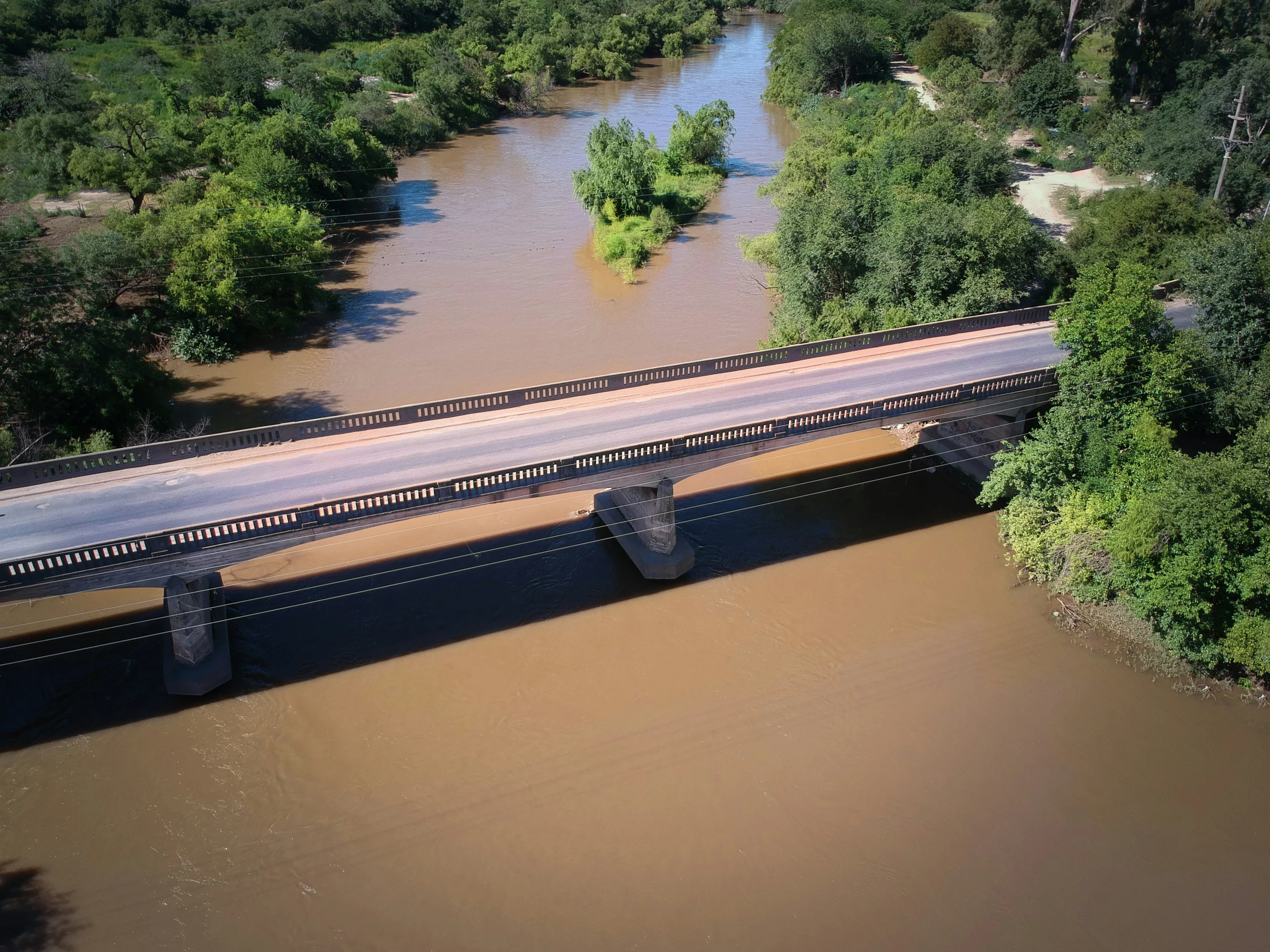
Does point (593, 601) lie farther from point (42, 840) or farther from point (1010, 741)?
point (42, 840)

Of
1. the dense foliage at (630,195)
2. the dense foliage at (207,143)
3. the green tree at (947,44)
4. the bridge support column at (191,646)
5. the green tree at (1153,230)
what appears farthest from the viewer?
the green tree at (947,44)

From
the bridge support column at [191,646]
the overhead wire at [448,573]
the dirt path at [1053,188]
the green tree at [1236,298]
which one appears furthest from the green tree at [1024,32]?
the bridge support column at [191,646]

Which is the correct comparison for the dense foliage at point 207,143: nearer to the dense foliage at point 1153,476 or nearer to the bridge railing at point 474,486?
the bridge railing at point 474,486

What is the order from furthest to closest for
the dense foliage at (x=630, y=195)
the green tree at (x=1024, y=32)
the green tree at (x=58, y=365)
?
the green tree at (x=1024, y=32), the dense foliage at (x=630, y=195), the green tree at (x=58, y=365)

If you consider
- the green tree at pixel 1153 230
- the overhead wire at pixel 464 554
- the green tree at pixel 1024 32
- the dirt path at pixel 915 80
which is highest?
the green tree at pixel 1024 32

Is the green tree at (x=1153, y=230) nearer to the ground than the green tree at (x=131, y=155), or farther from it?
nearer to the ground

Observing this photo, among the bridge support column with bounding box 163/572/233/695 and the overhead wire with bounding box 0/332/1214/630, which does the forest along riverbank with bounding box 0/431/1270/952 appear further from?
the overhead wire with bounding box 0/332/1214/630

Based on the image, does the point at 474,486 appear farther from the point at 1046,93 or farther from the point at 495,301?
the point at 1046,93

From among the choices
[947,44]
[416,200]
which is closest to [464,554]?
[416,200]
